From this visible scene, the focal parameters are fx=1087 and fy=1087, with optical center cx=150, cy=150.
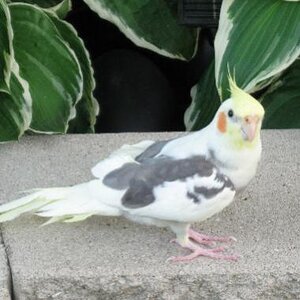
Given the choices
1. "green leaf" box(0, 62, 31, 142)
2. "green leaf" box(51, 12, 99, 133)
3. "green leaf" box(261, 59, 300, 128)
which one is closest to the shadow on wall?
"green leaf" box(51, 12, 99, 133)

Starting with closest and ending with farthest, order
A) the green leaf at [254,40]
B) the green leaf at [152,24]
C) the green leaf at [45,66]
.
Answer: the green leaf at [254,40] < the green leaf at [45,66] < the green leaf at [152,24]

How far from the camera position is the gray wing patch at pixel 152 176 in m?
1.69

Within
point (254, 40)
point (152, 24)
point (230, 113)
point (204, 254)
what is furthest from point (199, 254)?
point (152, 24)

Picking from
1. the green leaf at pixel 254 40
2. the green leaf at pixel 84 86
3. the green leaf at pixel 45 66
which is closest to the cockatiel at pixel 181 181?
the green leaf at pixel 254 40

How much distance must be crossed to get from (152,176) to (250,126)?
0.18m

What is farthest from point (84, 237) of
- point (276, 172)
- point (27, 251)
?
point (276, 172)

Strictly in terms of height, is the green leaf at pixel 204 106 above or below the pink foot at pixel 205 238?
below

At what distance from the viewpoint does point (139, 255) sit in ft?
5.78

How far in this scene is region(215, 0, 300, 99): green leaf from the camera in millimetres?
2129

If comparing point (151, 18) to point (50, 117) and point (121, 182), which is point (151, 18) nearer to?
point (50, 117)

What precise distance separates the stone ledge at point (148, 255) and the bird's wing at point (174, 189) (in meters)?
0.09

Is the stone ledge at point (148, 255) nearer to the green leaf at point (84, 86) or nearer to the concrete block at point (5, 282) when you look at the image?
the concrete block at point (5, 282)

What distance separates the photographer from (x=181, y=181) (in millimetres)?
1689

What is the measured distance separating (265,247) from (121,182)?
27 cm
